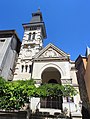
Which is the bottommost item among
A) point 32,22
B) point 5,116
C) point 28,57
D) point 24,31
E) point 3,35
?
point 5,116

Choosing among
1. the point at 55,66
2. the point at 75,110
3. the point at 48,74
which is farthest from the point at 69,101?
the point at 48,74

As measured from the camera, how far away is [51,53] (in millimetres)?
24938

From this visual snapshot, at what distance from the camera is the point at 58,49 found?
2523cm

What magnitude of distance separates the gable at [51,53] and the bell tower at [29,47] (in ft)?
6.93

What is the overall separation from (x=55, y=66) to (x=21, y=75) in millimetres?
5571

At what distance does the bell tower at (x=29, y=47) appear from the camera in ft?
81.6

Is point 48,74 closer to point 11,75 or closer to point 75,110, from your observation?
point 11,75

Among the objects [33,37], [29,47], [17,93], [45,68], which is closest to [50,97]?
[45,68]

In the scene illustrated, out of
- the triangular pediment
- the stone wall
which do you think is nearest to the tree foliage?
the stone wall

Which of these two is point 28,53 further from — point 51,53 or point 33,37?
point 33,37

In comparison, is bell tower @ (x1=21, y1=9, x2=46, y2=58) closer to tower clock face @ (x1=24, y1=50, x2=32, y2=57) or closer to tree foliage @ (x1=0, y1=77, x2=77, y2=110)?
tower clock face @ (x1=24, y1=50, x2=32, y2=57)

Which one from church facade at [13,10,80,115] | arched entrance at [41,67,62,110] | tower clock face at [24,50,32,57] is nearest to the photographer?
church facade at [13,10,80,115]

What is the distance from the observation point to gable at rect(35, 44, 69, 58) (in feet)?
79.1

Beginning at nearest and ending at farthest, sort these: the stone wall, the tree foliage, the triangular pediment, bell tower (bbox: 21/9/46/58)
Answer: the tree foliage → the stone wall → the triangular pediment → bell tower (bbox: 21/9/46/58)
